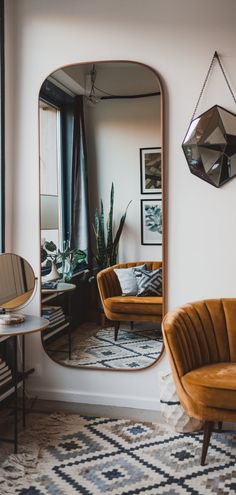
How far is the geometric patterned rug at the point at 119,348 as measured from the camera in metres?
2.95

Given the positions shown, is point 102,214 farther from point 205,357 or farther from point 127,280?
point 205,357

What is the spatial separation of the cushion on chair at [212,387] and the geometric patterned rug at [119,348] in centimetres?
55

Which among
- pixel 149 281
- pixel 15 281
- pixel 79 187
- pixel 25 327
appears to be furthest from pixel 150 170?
pixel 25 327

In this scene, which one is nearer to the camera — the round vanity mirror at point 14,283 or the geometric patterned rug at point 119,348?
the round vanity mirror at point 14,283

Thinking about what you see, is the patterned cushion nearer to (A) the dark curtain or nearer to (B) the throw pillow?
(B) the throw pillow

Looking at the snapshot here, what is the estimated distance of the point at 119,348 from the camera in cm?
301

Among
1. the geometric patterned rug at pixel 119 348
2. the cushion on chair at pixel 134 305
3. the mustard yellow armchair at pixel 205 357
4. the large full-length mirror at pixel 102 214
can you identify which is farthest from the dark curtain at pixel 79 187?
the mustard yellow armchair at pixel 205 357

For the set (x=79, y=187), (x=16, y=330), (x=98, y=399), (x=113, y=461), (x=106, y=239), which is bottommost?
(x=113, y=461)

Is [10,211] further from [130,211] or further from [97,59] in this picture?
[97,59]

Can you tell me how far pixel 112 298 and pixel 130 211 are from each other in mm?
545

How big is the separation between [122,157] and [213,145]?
1.82ft

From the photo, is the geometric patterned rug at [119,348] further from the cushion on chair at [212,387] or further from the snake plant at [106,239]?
the cushion on chair at [212,387]

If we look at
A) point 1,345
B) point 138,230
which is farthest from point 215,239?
point 1,345

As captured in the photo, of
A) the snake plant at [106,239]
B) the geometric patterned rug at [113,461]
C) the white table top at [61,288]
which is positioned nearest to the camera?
the geometric patterned rug at [113,461]
